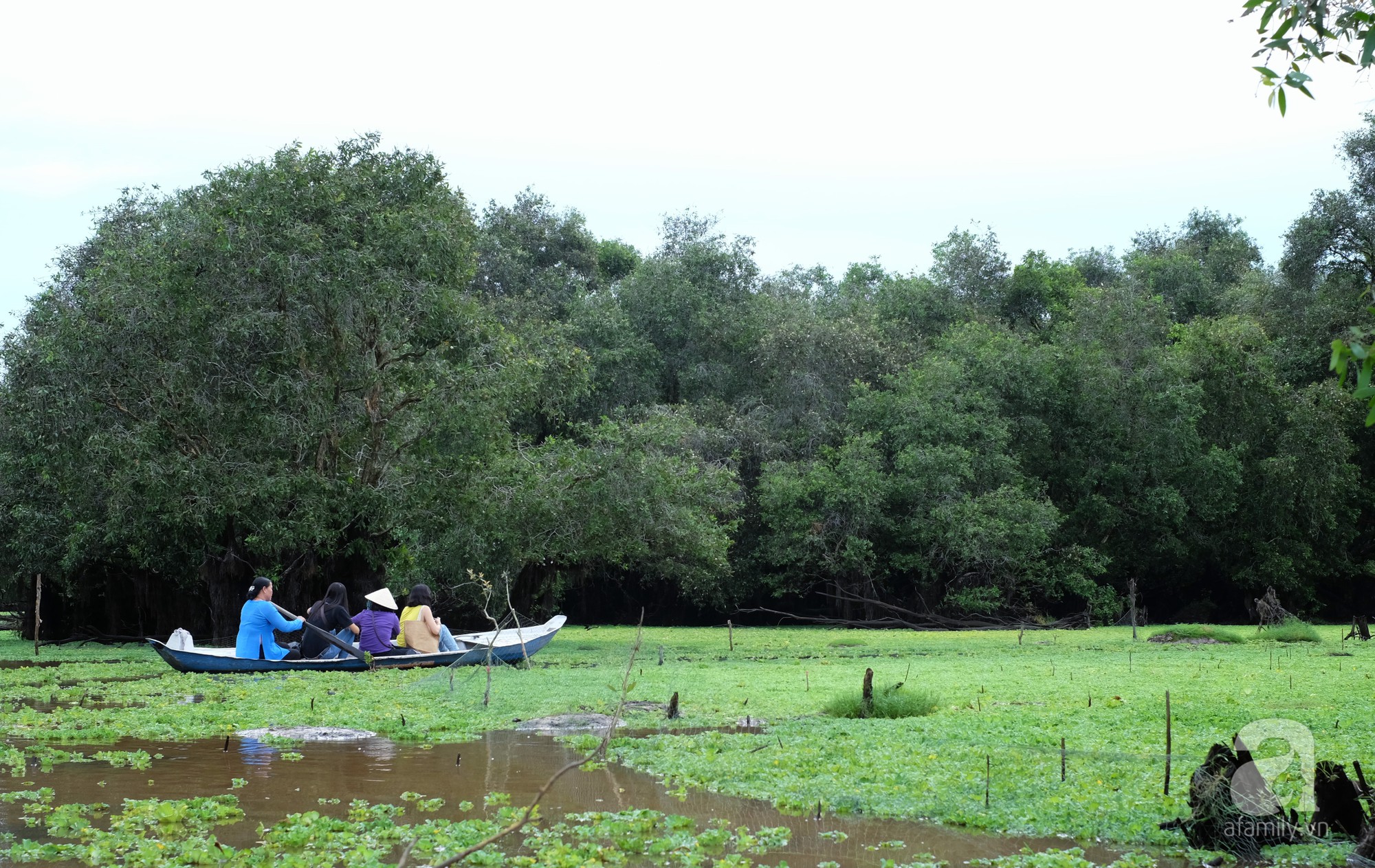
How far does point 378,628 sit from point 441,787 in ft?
26.5

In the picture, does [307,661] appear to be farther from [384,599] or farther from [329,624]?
[384,599]

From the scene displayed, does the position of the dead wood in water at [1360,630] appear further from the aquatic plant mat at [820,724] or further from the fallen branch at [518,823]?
the fallen branch at [518,823]

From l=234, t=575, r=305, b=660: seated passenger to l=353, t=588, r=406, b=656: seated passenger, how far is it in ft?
2.68

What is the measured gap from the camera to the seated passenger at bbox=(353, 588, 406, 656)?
14367 mm

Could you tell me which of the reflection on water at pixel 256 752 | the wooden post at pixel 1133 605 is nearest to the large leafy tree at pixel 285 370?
the reflection on water at pixel 256 752

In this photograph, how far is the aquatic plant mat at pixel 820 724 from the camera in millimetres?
6117

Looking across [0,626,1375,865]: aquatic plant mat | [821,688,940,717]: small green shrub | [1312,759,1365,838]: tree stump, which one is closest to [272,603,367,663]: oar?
[0,626,1375,865]: aquatic plant mat

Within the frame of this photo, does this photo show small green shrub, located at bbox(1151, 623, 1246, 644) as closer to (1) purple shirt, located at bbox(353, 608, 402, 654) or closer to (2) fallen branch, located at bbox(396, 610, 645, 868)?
(1) purple shirt, located at bbox(353, 608, 402, 654)

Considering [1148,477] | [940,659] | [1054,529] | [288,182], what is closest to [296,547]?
[288,182]

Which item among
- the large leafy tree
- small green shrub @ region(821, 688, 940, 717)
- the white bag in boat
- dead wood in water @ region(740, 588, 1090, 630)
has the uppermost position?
the large leafy tree

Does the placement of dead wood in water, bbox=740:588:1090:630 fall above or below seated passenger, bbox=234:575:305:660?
below

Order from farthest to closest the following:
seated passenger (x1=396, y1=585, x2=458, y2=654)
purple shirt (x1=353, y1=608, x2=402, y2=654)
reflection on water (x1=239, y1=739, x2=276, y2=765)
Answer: seated passenger (x1=396, y1=585, x2=458, y2=654), purple shirt (x1=353, y1=608, x2=402, y2=654), reflection on water (x1=239, y1=739, x2=276, y2=765)

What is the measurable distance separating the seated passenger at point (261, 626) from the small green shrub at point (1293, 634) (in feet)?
46.7

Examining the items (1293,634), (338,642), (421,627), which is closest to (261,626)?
(338,642)
